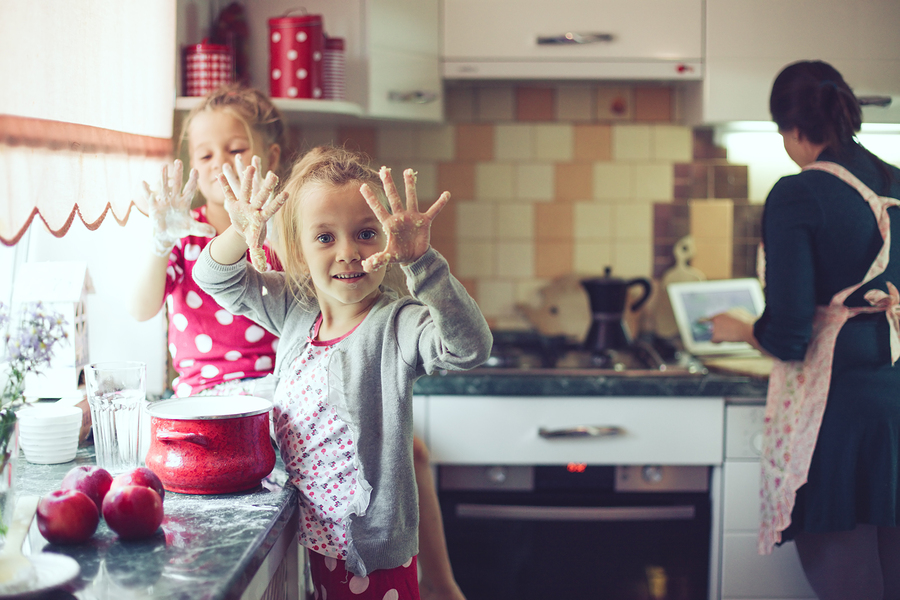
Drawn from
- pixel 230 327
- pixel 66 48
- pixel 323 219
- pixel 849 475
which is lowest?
pixel 849 475

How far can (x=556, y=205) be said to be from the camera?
2281mm

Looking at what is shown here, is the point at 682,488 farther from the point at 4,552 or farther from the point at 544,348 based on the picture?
the point at 4,552

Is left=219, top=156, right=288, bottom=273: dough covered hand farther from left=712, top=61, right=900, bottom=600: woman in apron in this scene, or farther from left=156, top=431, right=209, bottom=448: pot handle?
left=712, top=61, right=900, bottom=600: woman in apron

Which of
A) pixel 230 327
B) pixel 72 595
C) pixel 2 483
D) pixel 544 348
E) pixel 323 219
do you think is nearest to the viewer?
pixel 72 595

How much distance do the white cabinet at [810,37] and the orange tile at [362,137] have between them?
0.97 m

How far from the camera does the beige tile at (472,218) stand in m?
2.28

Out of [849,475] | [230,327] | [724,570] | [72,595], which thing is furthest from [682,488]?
[72,595]

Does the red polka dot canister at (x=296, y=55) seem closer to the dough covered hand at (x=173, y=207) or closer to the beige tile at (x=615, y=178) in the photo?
the dough covered hand at (x=173, y=207)

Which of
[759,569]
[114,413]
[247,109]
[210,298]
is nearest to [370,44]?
[247,109]

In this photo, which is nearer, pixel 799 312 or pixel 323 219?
pixel 323 219

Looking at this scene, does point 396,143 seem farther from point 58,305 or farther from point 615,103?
point 58,305

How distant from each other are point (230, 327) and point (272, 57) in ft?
2.57

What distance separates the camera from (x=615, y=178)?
226 centimetres

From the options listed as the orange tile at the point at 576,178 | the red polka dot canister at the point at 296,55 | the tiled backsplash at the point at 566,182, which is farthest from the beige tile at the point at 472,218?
the red polka dot canister at the point at 296,55
